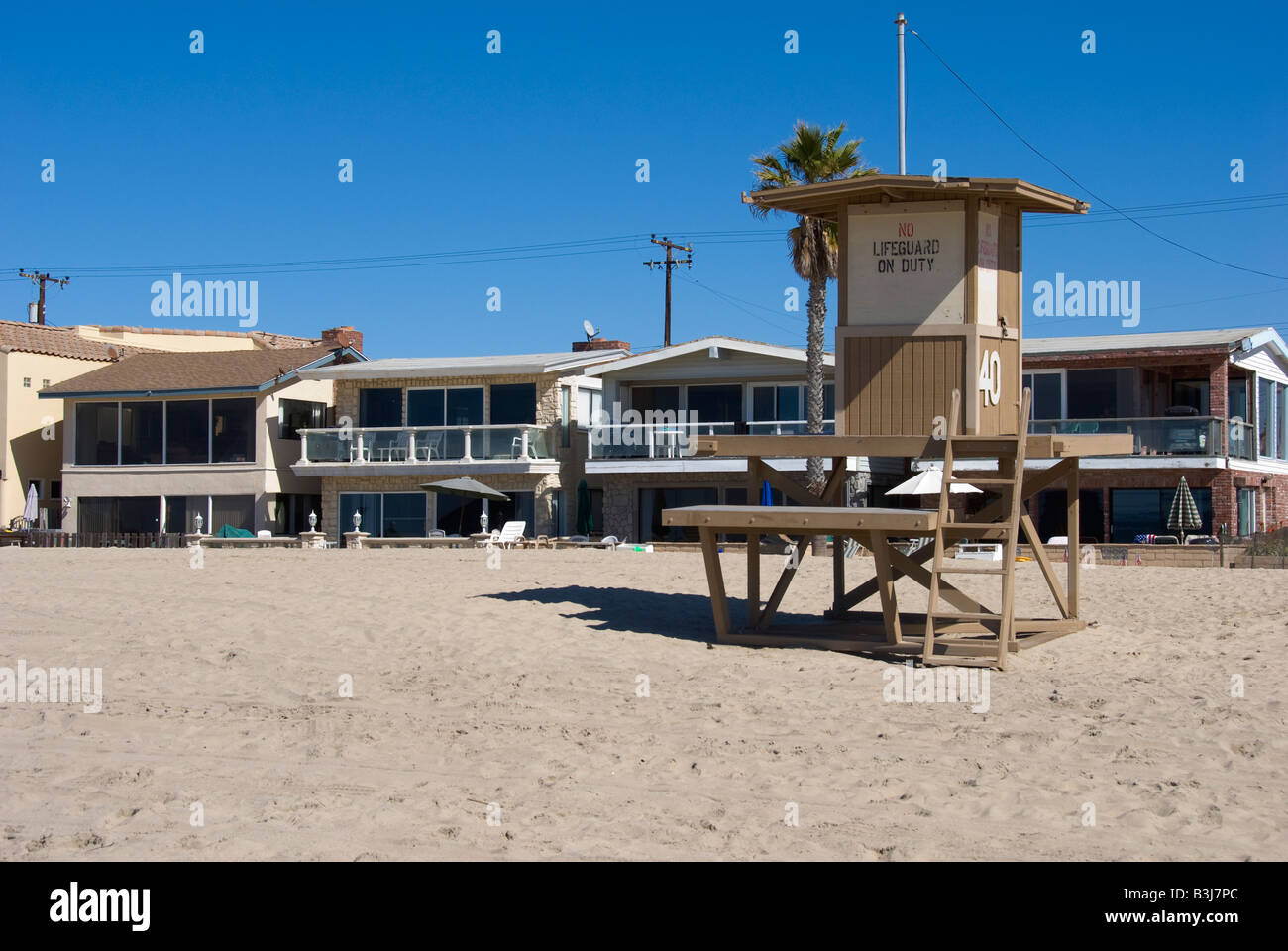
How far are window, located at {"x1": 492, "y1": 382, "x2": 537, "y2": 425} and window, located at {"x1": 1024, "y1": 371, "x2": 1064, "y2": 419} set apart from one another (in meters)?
12.9

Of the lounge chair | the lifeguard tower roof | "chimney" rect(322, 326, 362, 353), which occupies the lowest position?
the lounge chair

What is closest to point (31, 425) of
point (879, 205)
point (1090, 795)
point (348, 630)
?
point (348, 630)

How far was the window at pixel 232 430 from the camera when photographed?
3691cm

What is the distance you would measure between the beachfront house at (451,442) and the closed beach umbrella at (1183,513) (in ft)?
50.0

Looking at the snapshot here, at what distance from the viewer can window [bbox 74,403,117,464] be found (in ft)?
126

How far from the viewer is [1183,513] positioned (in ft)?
91.5

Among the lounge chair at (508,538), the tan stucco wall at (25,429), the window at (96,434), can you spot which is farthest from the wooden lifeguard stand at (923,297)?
the tan stucco wall at (25,429)

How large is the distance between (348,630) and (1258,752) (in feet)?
26.6

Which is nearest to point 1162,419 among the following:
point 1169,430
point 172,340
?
point 1169,430

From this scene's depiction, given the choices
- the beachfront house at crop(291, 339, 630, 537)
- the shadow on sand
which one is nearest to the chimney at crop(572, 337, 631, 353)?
the beachfront house at crop(291, 339, 630, 537)

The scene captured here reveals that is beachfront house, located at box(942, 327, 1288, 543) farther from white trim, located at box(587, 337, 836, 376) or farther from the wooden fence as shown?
the wooden fence

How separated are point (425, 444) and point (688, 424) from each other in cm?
749
